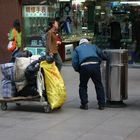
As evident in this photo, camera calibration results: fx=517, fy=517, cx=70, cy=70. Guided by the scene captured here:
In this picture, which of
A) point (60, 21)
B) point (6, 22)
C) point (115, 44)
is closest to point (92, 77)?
point (115, 44)

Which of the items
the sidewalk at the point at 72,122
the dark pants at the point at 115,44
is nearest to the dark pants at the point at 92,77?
the sidewalk at the point at 72,122

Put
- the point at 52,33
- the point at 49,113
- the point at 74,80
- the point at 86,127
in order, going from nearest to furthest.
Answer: the point at 86,127, the point at 49,113, the point at 52,33, the point at 74,80

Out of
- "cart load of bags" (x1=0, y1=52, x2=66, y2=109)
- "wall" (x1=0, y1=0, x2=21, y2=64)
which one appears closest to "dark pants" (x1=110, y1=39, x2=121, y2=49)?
"wall" (x1=0, y1=0, x2=21, y2=64)

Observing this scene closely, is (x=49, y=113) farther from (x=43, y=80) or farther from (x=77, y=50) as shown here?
(x=77, y=50)

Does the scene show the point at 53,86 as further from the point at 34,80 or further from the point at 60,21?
the point at 60,21

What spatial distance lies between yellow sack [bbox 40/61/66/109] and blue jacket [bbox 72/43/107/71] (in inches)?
19.1

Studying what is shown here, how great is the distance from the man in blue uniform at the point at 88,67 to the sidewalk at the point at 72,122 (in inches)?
10.9

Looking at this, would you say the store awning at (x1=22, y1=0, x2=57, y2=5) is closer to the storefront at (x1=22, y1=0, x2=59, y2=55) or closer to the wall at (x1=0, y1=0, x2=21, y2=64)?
the storefront at (x1=22, y1=0, x2=59, y2=55)

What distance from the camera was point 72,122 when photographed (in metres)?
9.20

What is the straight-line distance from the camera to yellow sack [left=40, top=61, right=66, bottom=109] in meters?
9.98

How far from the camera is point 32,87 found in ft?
33.6

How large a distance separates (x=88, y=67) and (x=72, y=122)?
Answer: 1451 mm

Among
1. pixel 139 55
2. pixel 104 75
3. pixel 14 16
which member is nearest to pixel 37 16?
pixel 14 16

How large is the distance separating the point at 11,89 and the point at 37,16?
889cm
